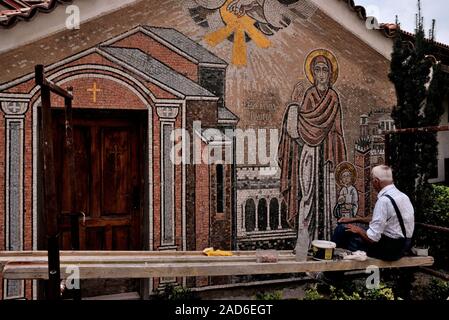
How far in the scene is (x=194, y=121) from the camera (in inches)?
286

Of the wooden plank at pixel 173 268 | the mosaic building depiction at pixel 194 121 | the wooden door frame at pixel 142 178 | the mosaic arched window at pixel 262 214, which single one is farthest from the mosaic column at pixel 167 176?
the wooden plank at pixel 173 268

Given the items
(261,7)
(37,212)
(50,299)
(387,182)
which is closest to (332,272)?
(387,182)

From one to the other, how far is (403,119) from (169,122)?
11.0ft

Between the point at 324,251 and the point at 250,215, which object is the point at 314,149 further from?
the point at 324,251

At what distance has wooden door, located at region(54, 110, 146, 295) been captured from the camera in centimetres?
680

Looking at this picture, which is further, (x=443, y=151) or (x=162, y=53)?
(x=443, y=151)

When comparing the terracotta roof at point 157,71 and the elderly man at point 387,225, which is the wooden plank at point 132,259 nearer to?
the elderly man at point 387,225

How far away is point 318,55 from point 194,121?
267cm

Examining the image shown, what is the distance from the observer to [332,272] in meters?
5.57

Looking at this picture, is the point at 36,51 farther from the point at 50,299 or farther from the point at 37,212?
the point at 50,299

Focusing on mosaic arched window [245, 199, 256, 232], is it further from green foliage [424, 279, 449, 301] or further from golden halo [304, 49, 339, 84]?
green foliage [424, 279, 449, 301]

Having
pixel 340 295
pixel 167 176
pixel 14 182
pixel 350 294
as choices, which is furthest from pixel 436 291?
pixel 14 182

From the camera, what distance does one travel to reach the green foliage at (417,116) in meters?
6.15

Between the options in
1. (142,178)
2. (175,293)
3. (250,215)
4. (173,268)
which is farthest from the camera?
(250,215)
